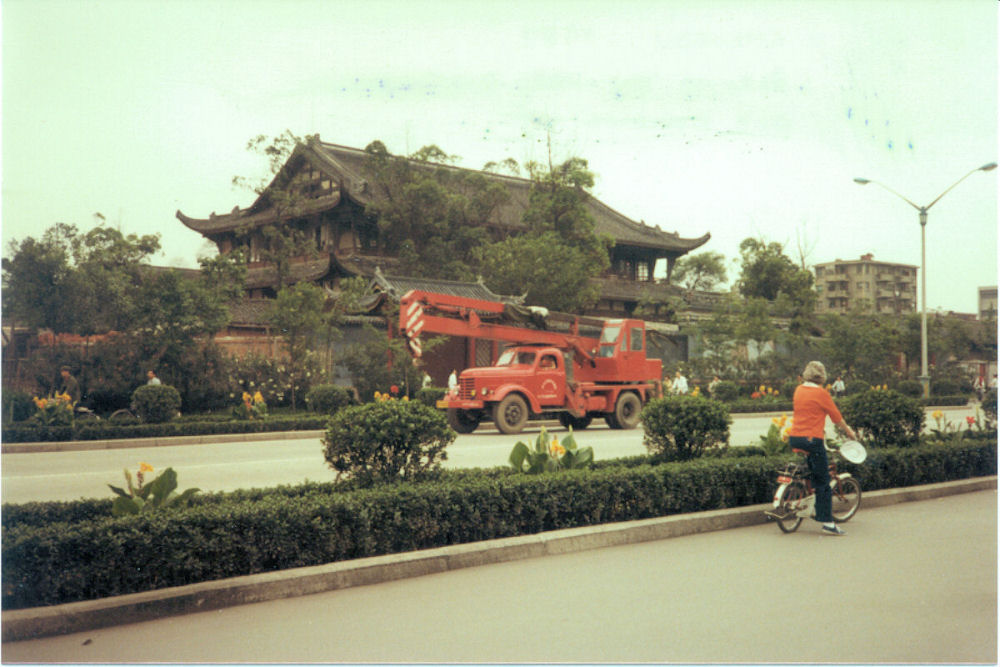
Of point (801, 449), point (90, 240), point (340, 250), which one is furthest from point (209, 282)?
point (801, 449)

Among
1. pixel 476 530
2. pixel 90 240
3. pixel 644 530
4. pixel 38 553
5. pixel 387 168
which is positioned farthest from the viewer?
pixel 387 168

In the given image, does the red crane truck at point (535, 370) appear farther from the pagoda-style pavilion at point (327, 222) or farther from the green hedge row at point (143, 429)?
the pagoda-style pavilion at point (327, 222)

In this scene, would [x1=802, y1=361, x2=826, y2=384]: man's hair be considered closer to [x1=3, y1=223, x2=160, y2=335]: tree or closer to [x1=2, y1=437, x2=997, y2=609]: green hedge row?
[x1=2, y1=437, x2=997, y2=609]: green hedge row

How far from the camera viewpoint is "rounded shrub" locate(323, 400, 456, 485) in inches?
282

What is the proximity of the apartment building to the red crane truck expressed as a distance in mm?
41801

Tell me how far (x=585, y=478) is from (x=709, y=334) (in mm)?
28771

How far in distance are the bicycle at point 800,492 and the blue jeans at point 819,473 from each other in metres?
0.08

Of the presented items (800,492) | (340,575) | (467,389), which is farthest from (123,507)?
(467,389)

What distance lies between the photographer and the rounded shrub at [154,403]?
2025cm

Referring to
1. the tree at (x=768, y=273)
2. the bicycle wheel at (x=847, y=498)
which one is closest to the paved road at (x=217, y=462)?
the bicycle wheel at (x=847, y=498)

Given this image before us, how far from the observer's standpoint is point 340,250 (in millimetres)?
35375

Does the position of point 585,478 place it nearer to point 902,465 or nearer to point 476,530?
point 476,530

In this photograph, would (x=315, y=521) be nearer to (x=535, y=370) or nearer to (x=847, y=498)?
(x=847, y=498)

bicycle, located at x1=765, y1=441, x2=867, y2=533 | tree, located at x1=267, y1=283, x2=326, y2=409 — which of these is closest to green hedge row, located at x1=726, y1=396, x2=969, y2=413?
tree, located at x1=267, y1=283, x2=326, y2=409
